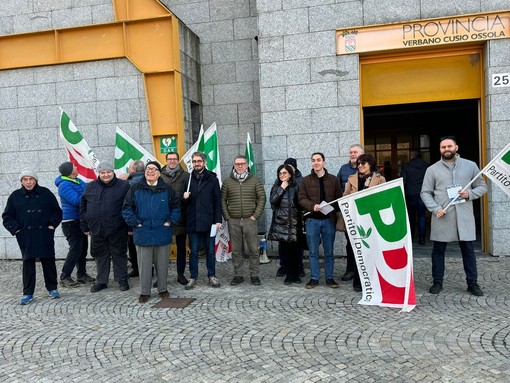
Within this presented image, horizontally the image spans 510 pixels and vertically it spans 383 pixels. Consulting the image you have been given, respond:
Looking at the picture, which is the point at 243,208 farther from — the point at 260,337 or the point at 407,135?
the point at 407,135

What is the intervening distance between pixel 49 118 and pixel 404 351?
7.90 meters

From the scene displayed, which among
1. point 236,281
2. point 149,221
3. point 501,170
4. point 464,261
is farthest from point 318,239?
point 501,170

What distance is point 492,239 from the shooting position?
7.70 metres

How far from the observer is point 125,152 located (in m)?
8.27

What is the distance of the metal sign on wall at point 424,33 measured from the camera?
24.6 ft

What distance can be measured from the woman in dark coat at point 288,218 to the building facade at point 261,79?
1.88 m

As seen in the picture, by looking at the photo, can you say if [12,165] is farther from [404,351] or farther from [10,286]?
[404,351]

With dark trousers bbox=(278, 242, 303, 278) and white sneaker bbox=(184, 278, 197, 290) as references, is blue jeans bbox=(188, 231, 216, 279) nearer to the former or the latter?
white sneaker bbox=(184, 278, 197, 290)

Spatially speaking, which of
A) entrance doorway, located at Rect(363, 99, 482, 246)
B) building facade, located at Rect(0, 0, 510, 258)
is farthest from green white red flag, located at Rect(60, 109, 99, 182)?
entrance doorway, located at Rect(363, 99, 482, 246)

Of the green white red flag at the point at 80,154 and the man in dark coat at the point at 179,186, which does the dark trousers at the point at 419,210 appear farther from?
the green white red flag at the point at 80,154

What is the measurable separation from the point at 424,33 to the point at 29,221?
6.77m

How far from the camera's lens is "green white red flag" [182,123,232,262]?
729cm

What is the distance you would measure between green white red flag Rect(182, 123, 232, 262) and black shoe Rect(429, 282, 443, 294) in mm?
3084

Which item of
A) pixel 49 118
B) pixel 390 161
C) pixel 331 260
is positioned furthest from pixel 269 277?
pixel 390 161
